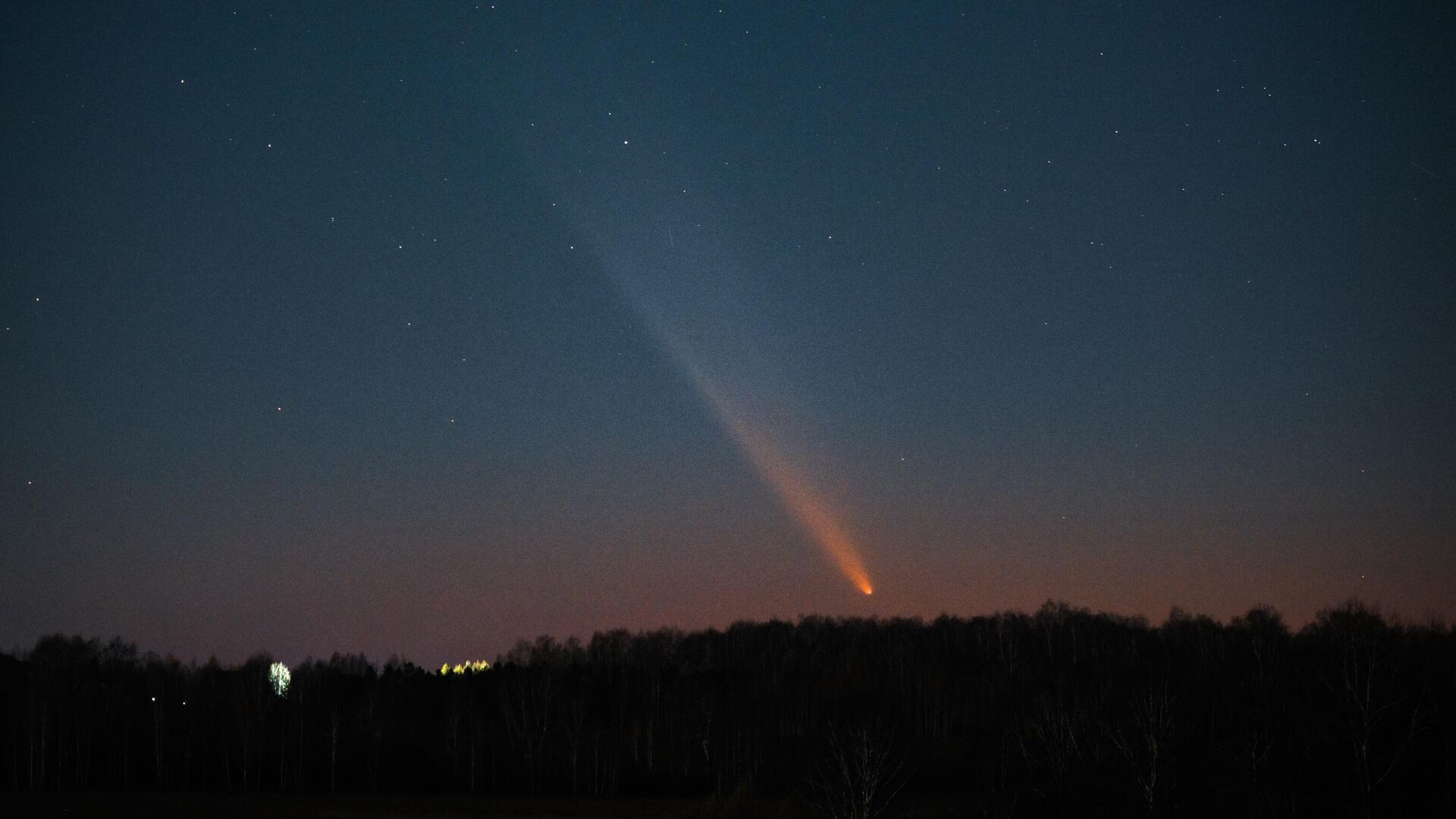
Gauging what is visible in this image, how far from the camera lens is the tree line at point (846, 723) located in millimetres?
54750

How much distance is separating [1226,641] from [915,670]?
3098cm

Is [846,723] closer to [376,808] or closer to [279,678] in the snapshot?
[376,808]

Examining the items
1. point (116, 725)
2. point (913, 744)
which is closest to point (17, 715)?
point (116, 725)

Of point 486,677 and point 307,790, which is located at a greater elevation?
point 486,677

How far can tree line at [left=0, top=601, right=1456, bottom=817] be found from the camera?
54.8 meters

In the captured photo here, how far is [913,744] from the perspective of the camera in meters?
92.9

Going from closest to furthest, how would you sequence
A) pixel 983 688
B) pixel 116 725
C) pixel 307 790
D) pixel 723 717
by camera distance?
pixel 307 790, pixel 116 725, pixel 723 717, pixel 983 688

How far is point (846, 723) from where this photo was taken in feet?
310

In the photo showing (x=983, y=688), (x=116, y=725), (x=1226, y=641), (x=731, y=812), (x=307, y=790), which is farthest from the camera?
(x=1226, y=641)

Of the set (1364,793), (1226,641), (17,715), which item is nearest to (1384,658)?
(1364,793)

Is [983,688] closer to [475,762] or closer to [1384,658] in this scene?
[475,762]

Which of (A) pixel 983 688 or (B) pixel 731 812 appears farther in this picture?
(A) pixel 983 688

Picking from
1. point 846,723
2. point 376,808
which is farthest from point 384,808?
point 846,723

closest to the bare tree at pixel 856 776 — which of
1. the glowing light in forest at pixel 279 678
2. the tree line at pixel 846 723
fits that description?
the tree line at pixel 846 723
